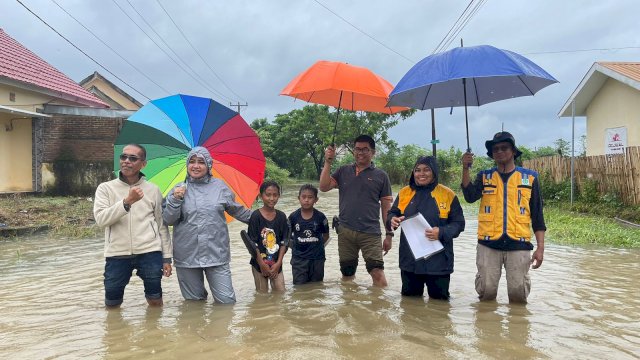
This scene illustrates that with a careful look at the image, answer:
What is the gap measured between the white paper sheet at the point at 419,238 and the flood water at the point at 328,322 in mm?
564

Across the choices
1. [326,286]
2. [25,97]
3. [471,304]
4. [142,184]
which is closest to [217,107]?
[142,184]

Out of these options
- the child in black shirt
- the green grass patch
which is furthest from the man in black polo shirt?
the green grass patch

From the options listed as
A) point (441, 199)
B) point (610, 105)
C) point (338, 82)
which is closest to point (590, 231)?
point (441, 199)

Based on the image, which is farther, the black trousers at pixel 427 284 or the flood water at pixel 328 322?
the black trousers at pixel 427 284

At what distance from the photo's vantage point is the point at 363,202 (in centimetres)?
537

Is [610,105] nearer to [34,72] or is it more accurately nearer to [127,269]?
[127,269]

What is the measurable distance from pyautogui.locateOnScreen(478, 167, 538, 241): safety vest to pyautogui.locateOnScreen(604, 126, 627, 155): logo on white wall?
13166mm

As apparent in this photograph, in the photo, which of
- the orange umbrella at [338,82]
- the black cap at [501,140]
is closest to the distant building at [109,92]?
the orange umbrella at [338,82]

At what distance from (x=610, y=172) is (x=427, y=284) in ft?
34.2

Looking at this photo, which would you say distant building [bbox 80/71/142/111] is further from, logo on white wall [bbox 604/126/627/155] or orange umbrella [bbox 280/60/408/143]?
orange umbrella [bbox 280/60/408/143]

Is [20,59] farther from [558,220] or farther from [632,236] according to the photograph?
[632,236]

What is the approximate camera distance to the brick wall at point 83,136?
599 inches

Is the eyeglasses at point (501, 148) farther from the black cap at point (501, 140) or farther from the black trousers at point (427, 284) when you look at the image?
the black trousers at point (427, 284)

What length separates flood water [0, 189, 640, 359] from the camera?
11.8 ft
